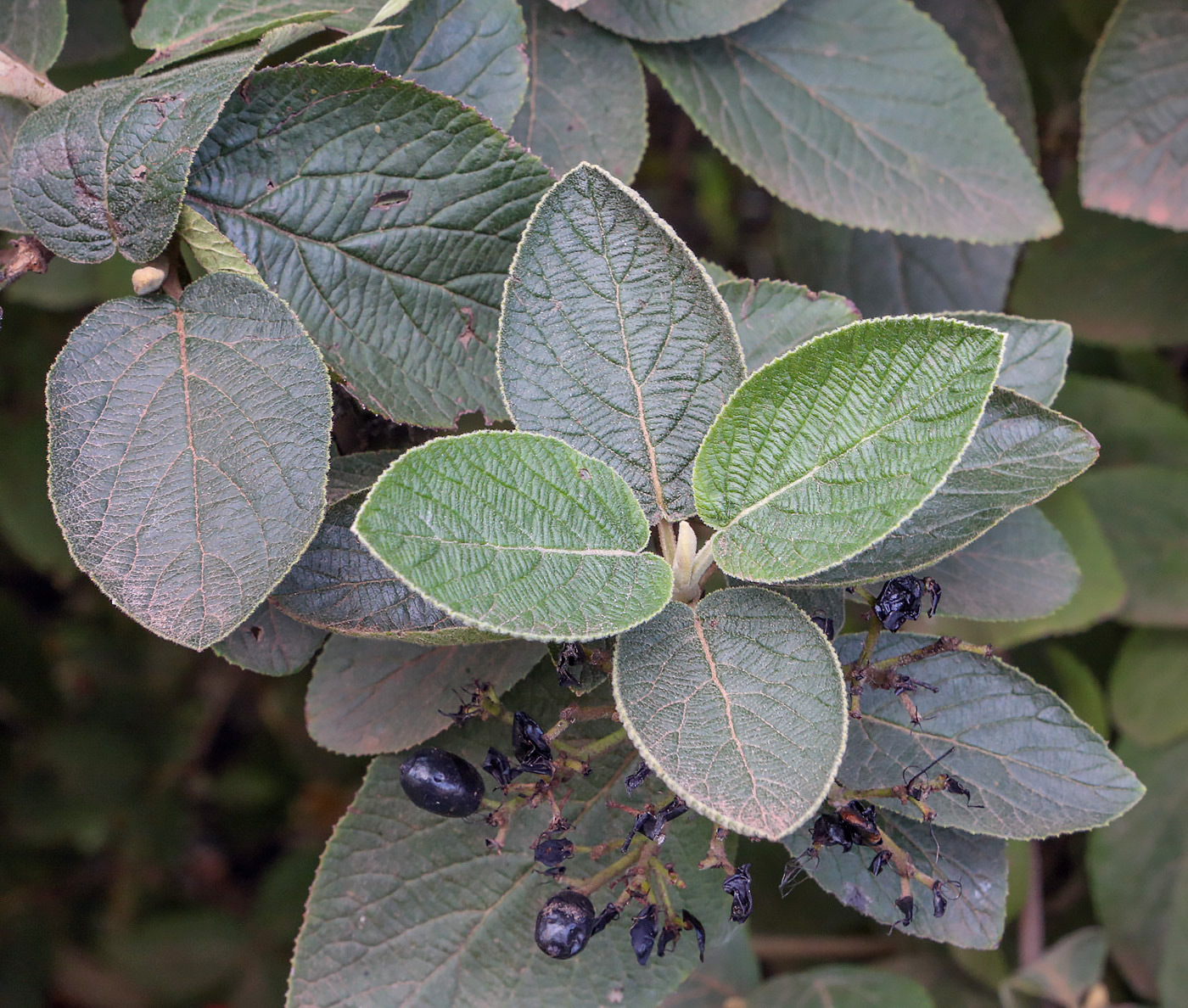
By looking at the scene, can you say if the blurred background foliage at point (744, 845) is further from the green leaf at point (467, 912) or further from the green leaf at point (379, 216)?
the green leaf at point (467, 912)

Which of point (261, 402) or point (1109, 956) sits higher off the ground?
point (261, 402)

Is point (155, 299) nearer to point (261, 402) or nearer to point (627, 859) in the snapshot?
point (261, 402)

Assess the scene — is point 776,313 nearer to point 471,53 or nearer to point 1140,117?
point 471,53

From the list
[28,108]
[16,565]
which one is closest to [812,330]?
[28,108]

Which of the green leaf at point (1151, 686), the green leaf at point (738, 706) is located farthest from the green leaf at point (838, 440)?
the green leaf at point (1151, 686)

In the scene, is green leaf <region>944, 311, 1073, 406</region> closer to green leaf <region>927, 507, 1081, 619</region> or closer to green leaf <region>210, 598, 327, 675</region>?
green leaf <region>927, 507, 1081, 619</region>

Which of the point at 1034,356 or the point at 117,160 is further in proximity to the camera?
the point at 1034,356

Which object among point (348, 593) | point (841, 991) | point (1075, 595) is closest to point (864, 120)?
point (1075, 595)
